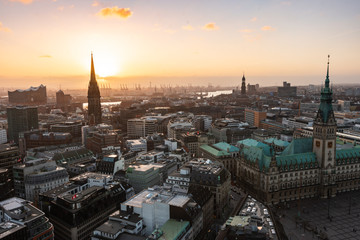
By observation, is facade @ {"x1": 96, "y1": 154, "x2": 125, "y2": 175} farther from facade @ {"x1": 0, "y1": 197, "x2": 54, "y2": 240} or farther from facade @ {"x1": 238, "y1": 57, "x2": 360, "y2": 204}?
facade @ {"x1": 238, "y1": 57, "x2": 360, "y2": 204}

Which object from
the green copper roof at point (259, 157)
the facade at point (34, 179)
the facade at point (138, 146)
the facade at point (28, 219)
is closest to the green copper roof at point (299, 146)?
the green copper roof at point (259, 157)

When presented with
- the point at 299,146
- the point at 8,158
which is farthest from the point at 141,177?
the point at 299,146

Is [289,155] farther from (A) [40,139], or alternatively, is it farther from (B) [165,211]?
(A) [40,139]

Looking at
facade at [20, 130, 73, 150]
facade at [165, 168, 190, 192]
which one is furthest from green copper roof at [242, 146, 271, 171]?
facade at [20, 130, 73, 150]

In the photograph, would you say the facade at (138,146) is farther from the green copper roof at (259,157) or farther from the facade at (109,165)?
the green copper roof at (259,157)

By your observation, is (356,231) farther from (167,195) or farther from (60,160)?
(60,160)

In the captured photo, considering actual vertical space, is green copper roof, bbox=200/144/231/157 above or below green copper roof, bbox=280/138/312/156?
→ below

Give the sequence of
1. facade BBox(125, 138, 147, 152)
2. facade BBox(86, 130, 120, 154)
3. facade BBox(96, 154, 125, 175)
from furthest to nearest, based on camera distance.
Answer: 1. facade BBox(86, 130, 120, 154)
2. facade BBox(125, 138, 147, 152)
3. facade BBox(96, 154, 125, 175)

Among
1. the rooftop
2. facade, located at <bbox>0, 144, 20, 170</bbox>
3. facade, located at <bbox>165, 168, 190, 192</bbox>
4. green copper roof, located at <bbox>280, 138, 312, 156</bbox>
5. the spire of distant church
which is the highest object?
the spire of distant church
